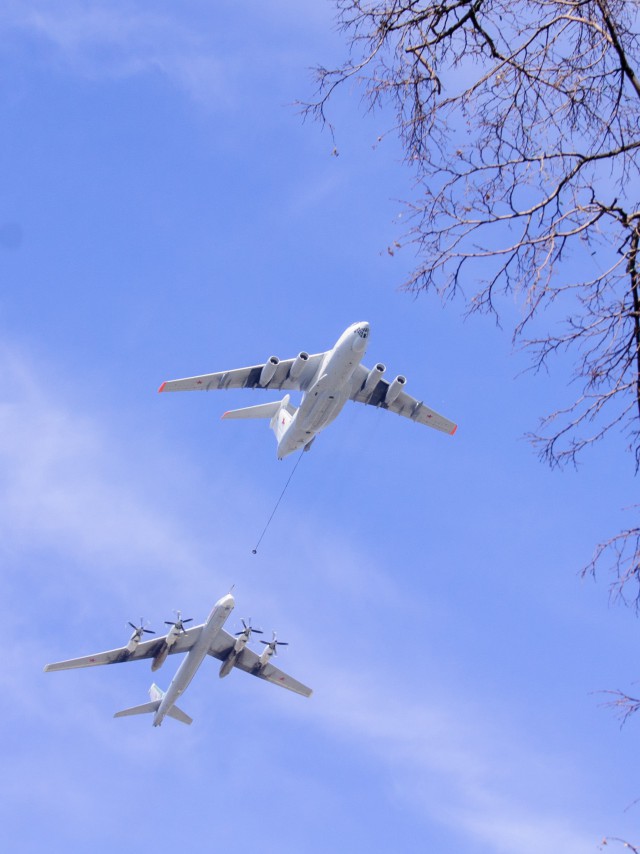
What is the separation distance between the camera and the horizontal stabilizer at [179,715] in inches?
1860

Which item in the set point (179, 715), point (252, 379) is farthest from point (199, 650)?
point (252, 379)

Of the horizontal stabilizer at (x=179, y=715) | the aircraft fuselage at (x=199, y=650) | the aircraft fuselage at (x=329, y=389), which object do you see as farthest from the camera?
the horizontal stabilizer at (x=179, y=715)

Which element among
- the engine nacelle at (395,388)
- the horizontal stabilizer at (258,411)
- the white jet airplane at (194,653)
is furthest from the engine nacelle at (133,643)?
the engine nacelle at (395,388)

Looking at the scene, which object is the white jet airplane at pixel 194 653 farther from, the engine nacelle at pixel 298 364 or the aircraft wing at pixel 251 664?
the engine nacelle at pixel 298 364

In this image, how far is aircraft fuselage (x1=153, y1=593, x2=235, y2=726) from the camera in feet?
135

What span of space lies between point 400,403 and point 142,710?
2143 centimetres

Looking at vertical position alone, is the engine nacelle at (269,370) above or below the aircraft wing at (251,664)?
above

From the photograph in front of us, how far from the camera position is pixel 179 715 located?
47750 mm

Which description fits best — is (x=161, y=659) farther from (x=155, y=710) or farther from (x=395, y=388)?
(x=395, y=388)

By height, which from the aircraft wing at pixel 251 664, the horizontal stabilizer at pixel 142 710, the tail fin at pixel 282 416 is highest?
the tail fin at pixel 282 416

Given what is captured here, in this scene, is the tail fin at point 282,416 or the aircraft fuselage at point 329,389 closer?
the aircraft fuselage at point 329,389

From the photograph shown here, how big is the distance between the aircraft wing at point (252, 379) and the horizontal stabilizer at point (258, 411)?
3.71 m

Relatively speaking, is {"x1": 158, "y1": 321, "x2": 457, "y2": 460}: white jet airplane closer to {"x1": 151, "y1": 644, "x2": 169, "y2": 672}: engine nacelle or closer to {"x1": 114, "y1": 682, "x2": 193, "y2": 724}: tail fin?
{"x1": 151, "y1": 644, "x2": 169, "y2": 672}: engine nacelle

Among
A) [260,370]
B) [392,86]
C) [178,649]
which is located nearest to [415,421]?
[260,370]
